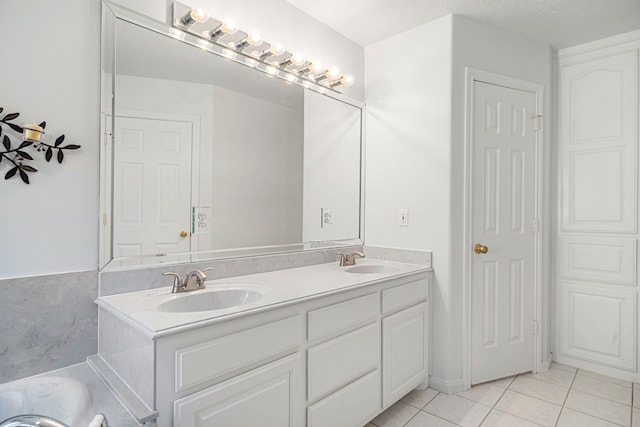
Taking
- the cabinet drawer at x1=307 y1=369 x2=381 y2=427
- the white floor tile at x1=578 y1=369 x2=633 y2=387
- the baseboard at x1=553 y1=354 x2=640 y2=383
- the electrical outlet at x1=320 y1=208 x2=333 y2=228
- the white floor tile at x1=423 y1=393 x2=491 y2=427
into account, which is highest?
the electrical outlet at x1=320 y1=208 x2=333 y2=228

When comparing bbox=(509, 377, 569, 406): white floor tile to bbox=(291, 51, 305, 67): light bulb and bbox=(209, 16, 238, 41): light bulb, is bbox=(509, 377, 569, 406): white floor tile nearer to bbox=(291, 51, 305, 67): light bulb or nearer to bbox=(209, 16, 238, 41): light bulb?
bbox=(291, 51, 305, 67): light bulb

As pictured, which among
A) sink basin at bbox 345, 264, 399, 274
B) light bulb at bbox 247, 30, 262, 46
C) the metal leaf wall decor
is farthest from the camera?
sink basin at bbox 345, 264, 399, 274

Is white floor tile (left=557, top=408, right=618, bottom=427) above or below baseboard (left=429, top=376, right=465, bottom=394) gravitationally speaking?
below

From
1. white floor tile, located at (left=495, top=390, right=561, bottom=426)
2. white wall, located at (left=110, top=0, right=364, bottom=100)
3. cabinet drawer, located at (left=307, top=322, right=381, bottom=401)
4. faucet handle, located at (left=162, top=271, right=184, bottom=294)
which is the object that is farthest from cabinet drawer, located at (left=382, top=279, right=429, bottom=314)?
white wall, located at (left=110, top=0, right=364, bottom=100)

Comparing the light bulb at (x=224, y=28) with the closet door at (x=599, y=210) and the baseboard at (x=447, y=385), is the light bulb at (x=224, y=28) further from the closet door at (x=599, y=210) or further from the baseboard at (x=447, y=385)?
the closet door at (x=599, y=210)

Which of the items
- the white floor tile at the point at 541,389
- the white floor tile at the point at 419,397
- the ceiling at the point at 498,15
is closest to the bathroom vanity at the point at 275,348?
the white floor tile at the point at 419,397

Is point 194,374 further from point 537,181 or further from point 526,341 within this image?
point 537,181

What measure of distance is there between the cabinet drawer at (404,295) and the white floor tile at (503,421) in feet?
2.37

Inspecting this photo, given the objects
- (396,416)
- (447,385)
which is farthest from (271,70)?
(447,385)

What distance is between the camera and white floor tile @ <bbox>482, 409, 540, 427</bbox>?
6.11 feet

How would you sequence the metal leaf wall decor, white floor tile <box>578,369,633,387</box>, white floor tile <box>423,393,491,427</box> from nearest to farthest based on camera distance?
the metal leaf wall decor → white floor tile <box>423,393,491,427</box> → white floor tile <box>578,369,633,387</box>

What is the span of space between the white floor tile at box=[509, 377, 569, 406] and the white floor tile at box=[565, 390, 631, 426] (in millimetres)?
49

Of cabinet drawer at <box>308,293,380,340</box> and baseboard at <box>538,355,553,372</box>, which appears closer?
cabinet drawer at <box>308,293,380,340</box>

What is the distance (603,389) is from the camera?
2262 mm
